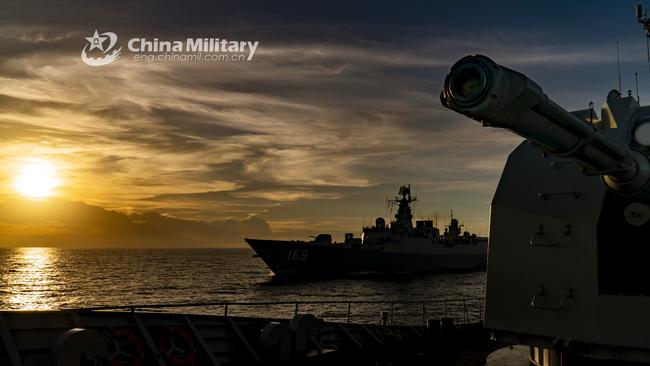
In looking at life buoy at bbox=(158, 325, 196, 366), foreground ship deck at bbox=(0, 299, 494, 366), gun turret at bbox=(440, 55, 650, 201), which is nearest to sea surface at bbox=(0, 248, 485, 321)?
foreground ship deck at bbox=(0, 299, 494, 366)

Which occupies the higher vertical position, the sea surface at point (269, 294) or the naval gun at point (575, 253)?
the naval gun at point (575, 253)

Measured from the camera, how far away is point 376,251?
97375mm

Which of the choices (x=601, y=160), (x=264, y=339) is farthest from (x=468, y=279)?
(x=601, y=160)

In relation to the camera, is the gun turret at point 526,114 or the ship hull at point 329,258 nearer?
the gun turret at point 526,114

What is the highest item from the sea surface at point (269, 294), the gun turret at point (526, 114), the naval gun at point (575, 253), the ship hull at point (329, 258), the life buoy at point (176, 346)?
the gun turret at point (526, 114)

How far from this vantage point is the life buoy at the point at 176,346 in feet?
36.2

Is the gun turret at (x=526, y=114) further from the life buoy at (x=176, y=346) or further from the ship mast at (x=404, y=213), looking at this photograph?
the ship mast at (x=404, y=213)

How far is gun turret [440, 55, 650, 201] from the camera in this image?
3.57 m

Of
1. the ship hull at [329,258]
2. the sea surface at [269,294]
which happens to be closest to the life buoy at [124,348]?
the sea surface at [269,294]

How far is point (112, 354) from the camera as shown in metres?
10.2

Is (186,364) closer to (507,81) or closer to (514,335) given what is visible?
(514,335)

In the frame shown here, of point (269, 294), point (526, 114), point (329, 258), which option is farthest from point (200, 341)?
point (329, 258)

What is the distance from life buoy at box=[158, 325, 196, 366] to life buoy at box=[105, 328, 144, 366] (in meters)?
0.53

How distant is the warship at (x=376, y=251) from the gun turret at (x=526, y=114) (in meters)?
89.8
